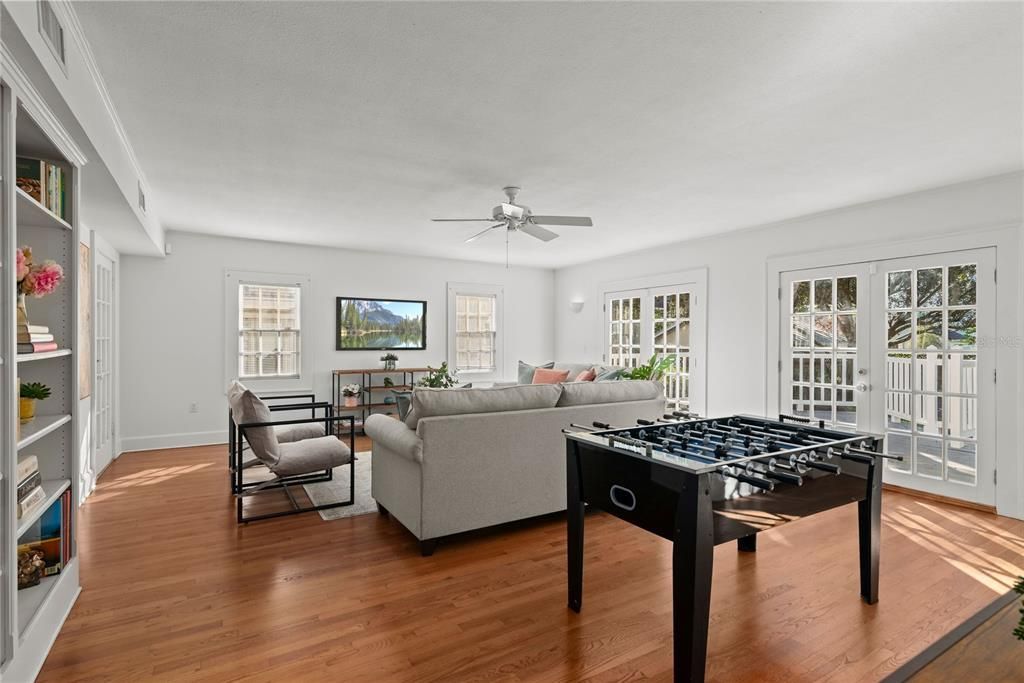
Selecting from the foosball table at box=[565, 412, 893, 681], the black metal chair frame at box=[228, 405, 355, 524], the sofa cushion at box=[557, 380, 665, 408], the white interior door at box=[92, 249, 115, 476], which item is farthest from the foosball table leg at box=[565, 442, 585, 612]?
the white interior door at box=[92, 249, 115, 476]

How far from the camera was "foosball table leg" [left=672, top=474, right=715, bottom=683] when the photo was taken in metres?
1.81

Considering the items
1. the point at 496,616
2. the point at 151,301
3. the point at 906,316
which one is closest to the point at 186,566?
the point at 496,616

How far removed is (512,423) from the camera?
333 cm

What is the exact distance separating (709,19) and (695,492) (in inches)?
69.8

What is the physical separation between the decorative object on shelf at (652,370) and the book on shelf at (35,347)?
373 cm

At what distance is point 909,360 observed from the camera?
4.39m

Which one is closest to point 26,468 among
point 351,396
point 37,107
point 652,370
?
point 37,107

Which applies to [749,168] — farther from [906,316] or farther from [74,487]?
[74,487]

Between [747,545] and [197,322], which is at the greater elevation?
[197,322]

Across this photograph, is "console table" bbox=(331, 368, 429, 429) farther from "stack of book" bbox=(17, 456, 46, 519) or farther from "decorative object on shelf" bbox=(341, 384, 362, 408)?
"stack of book" bbox=(17, 456, 46, 519)

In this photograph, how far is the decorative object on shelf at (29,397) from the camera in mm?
2104

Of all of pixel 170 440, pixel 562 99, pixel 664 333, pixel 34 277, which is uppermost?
pixel 562 99

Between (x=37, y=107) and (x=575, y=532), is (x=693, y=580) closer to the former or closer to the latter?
(x=575, y=532)

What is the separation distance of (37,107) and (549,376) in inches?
196
